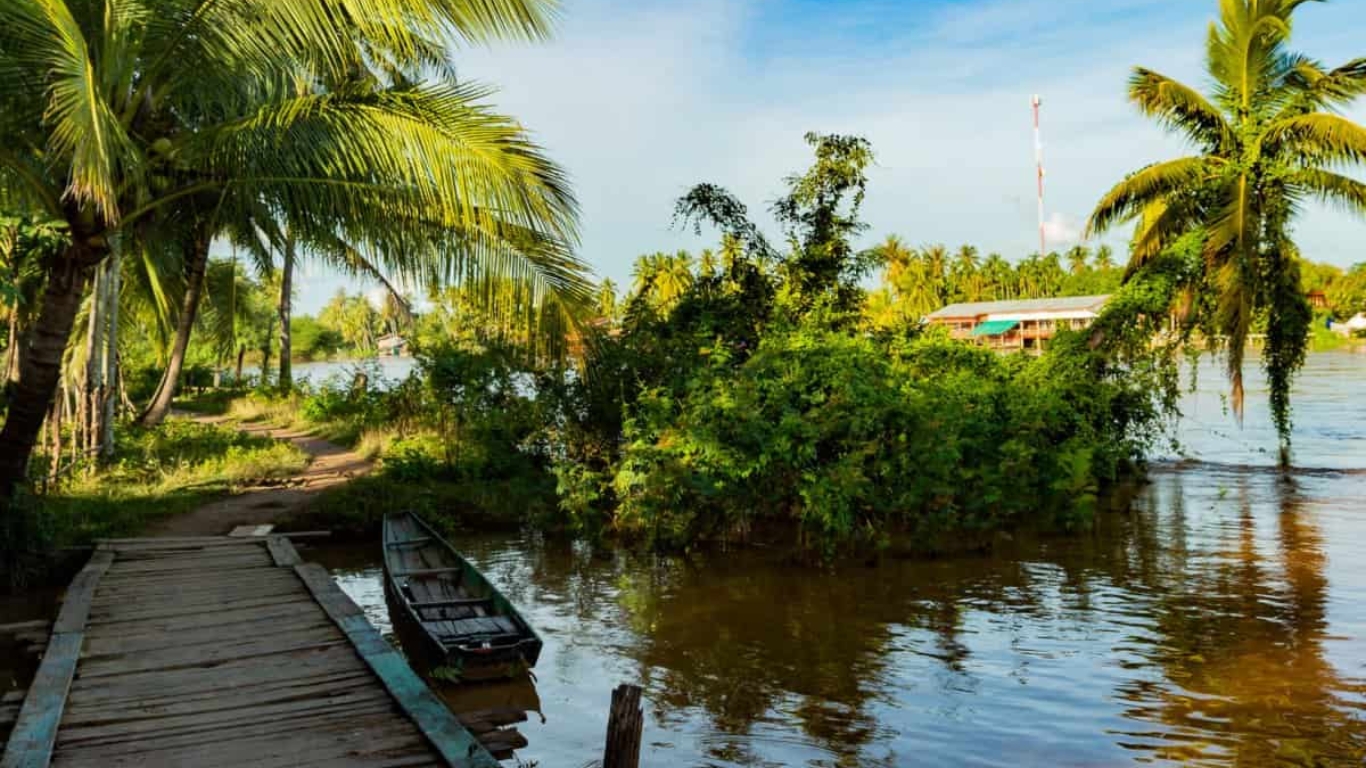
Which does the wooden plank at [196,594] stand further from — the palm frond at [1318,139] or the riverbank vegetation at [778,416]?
the palm frond at [1318,139]

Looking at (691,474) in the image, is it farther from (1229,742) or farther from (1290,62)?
(1290,62)

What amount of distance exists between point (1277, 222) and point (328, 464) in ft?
56.0

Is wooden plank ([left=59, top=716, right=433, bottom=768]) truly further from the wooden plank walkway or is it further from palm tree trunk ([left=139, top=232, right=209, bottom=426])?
palm tree trunk ([left=139, top=232, right=209, bottom=426])

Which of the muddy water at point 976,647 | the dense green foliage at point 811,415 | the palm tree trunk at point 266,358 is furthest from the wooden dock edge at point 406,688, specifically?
the palm tree trunk at point 266,358

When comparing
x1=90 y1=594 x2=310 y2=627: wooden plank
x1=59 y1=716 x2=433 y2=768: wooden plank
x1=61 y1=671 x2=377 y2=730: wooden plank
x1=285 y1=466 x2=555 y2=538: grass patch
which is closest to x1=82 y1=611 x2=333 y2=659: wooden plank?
x1=90 y1=594 x2=310 y2=627: wooden plank

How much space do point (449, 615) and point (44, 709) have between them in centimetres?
344

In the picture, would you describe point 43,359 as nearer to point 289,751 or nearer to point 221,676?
point 221,676

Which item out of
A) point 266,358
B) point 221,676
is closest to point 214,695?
point 221,676

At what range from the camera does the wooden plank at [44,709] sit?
5.47 meters

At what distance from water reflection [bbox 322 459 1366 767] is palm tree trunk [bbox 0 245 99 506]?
3561 millimetres

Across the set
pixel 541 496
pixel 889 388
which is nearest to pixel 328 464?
pixel 541 496

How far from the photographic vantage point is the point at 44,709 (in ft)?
20.1

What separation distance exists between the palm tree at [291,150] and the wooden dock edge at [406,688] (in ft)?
11.7

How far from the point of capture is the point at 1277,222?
62.3ft
